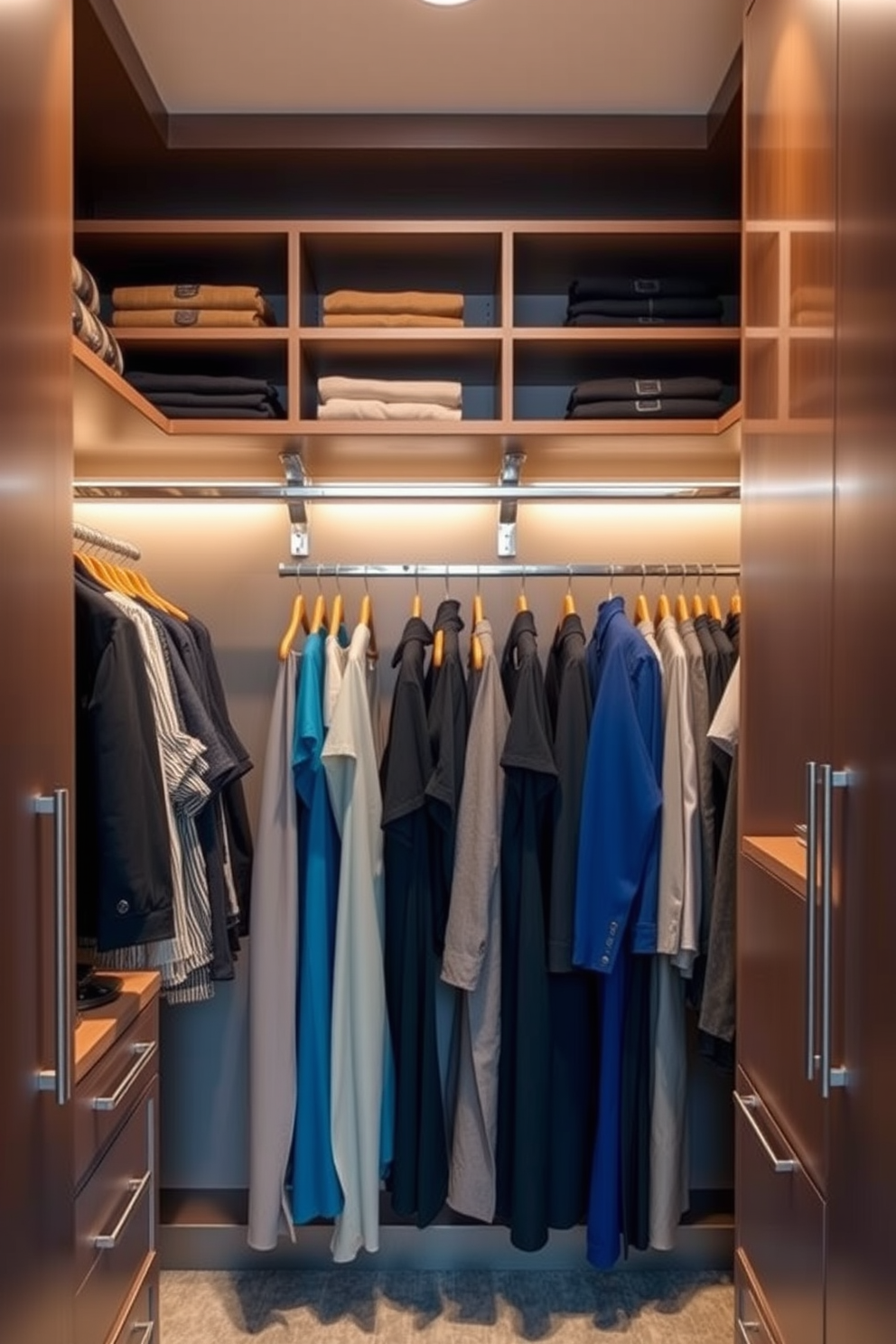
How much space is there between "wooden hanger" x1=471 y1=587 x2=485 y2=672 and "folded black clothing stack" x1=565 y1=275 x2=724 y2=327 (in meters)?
0.68

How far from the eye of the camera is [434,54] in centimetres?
197

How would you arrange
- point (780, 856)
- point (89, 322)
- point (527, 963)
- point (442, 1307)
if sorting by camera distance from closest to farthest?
point (780, 856), point (89, 322), point (527, 963), point (442, 1307)

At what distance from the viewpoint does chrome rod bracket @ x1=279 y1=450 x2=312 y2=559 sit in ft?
7.61

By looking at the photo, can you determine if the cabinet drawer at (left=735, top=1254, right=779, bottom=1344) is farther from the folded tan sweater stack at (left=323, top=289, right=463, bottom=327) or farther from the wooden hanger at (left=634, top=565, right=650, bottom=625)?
the folded tan sweater stack at (left=323, top=289, right=463, bottom=327)

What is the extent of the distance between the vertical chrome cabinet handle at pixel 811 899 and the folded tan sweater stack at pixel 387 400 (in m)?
1.35

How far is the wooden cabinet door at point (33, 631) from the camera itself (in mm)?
1054

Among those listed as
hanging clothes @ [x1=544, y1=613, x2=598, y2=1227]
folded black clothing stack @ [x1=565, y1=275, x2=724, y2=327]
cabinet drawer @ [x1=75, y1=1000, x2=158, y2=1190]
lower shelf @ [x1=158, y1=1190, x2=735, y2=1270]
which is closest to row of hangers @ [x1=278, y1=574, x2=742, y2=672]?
hanging clothes @ [x1=544, y1=613, x2=598, y2=1227]

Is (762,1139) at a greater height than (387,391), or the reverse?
(387,391)

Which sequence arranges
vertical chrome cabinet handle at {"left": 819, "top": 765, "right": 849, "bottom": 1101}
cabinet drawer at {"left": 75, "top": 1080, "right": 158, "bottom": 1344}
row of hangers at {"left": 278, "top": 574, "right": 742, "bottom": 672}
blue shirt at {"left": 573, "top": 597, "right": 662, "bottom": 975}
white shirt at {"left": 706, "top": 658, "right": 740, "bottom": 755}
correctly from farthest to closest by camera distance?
1. row of hangers at {"left": 278, "top": 574, "right": 742, "bottom": 672}
2. blue shirt at {"left": 573, "top": 597, "right": 662, "bottom": 975}
3. white shirt at {"left": 706, "top": 658, "right": 740, "bottom": 755}
4. cabinet drawer at {"left": 75, "top": 1080, "right": 158, "bottom": 1344}
5. vertical chrome cabinet handle at {"left": 819, "top": 765, "right": 849, "bottom": 1101}

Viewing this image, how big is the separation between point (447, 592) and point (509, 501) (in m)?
0.28

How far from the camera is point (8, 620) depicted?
3.50 feet

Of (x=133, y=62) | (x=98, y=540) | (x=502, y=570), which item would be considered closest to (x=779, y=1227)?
(x=502, y=570)

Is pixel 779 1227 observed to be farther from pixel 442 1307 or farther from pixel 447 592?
pixel 447 592

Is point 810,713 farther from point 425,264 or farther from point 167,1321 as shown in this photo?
point 167,1321
